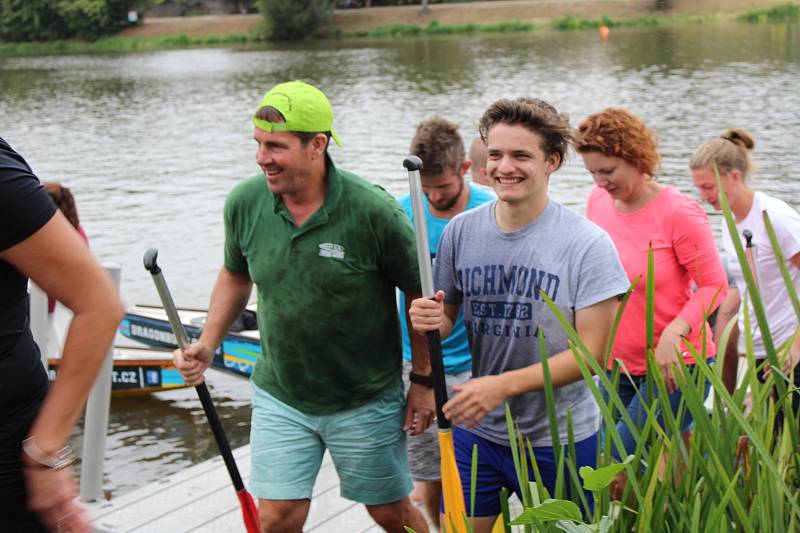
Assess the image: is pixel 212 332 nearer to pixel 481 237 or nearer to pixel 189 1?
pixel 481 237

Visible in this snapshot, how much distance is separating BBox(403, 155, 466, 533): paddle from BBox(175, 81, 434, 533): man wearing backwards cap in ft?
1.97

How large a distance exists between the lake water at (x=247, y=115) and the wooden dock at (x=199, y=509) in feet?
6.18

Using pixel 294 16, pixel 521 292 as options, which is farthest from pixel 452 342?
pixel 294 16

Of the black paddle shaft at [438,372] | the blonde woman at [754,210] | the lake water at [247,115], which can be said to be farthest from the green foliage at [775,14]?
the black paddle shaft at [438,372]

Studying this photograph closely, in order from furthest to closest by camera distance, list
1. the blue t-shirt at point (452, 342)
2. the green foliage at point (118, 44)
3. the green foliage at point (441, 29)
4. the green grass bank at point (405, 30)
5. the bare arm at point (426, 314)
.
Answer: the green foliage at point (118, 44) < the green foliage at point (441, 29) < the green grass bank at point (405, 30) < the blue t-shirt at point (452, 342) < the bare arm at point (426, 314)

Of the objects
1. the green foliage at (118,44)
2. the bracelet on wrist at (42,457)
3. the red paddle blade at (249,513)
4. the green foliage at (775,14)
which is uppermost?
the bracelet on wrist at (42,457)

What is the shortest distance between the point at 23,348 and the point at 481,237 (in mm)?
1545

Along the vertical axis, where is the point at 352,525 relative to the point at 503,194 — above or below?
below

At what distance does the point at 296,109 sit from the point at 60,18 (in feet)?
261

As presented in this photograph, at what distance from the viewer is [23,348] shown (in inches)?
92.7

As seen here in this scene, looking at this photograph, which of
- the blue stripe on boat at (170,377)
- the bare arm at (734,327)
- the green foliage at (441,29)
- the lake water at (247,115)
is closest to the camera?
the bare arm at (734,327)

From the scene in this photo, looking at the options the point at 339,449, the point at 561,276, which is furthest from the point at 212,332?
the point at 561,276

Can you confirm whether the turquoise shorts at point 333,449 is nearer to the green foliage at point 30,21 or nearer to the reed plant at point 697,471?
the reed plant at point 697,471

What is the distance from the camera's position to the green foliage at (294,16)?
213 feet
